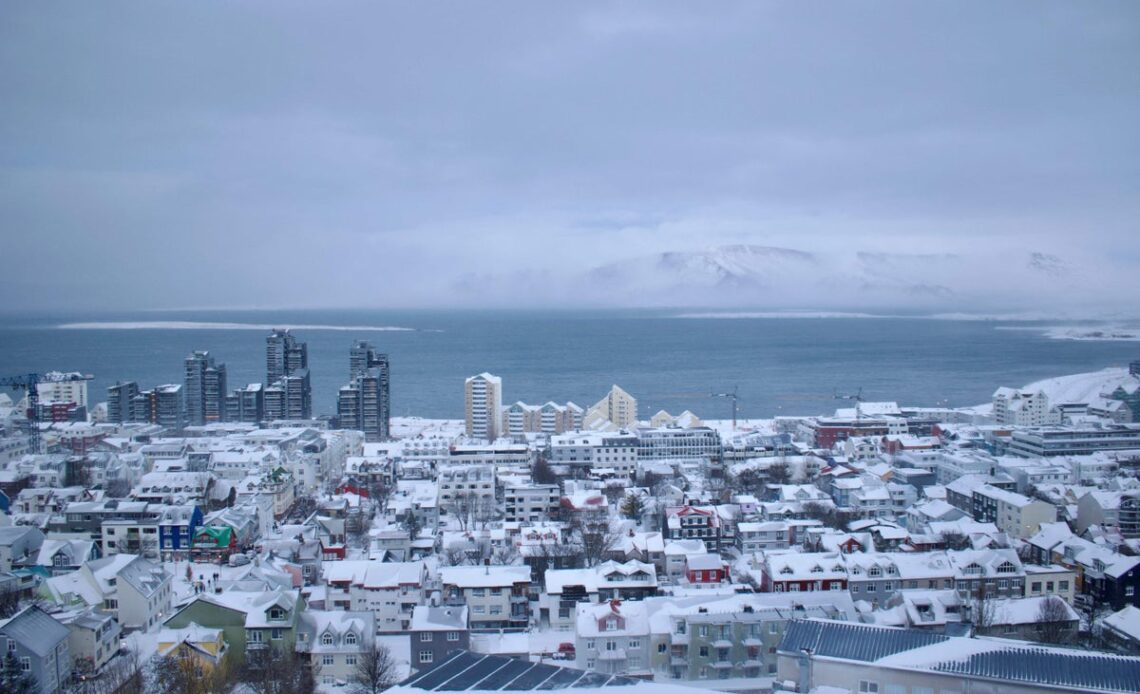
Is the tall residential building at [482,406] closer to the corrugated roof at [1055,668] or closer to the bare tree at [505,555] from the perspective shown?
the bare tree at [505,555]

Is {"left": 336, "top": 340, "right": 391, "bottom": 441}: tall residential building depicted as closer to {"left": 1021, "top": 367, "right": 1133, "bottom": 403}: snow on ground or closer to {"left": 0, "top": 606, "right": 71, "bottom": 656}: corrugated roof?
{"left": 0, "top": 606, "right": 71, "bottom": 656}: corrugated roof

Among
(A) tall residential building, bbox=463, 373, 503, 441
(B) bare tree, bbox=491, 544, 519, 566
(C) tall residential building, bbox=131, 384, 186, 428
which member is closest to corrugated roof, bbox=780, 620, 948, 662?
(B) bare tree, bbox=491, 544, 519, 566

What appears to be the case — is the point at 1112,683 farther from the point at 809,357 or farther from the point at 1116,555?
the point at 809,357

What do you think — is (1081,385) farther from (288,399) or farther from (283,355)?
(283,355)

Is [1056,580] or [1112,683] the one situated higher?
[1112,683]

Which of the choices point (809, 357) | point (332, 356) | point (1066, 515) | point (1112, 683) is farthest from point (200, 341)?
point (1112, 683)

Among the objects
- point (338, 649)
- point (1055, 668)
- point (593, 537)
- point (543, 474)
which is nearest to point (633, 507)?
point (593, 537)

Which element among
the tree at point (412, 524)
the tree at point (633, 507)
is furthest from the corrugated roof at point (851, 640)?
the tree at point (633, 507)
